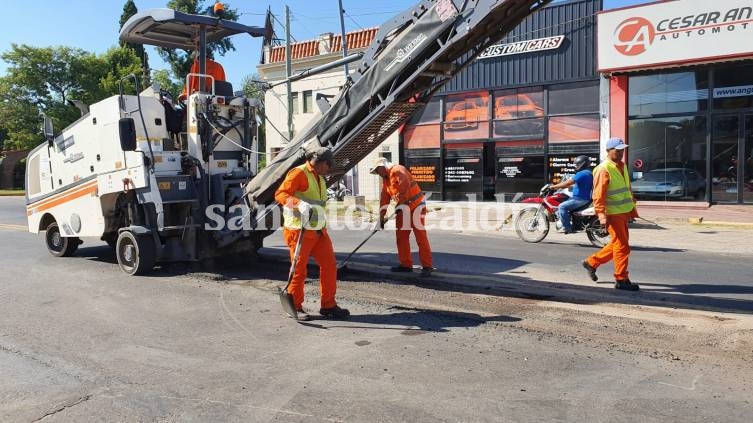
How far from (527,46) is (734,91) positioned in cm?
608

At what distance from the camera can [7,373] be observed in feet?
15.6

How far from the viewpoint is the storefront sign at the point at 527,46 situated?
1849 centimetres

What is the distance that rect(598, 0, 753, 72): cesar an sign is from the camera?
14.9 metres

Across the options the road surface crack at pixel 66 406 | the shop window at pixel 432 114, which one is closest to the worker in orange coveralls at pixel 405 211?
the road surface crack at pixel 66 406

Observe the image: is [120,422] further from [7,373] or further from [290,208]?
[290,208]

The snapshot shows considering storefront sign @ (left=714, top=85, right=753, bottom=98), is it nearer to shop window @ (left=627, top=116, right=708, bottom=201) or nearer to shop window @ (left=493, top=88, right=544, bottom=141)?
shop window @ (left=627, top=116, right=708, bottom=201)

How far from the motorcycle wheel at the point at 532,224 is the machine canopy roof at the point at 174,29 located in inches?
244

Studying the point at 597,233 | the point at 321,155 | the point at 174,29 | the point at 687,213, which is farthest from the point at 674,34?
the point at 321,155

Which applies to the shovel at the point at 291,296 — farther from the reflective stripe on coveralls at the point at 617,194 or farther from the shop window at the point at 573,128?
the shop window at the point at 573,128

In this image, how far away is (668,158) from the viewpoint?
54.6ft

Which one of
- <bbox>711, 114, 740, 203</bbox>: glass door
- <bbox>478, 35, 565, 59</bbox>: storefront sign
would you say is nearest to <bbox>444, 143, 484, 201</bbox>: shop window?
<bbox>478, 35, 565, 59</bbox>: storefront sign

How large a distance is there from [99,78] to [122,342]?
4465cm

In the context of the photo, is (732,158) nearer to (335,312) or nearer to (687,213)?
(687,213)

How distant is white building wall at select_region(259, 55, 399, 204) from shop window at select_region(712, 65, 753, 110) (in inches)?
421
